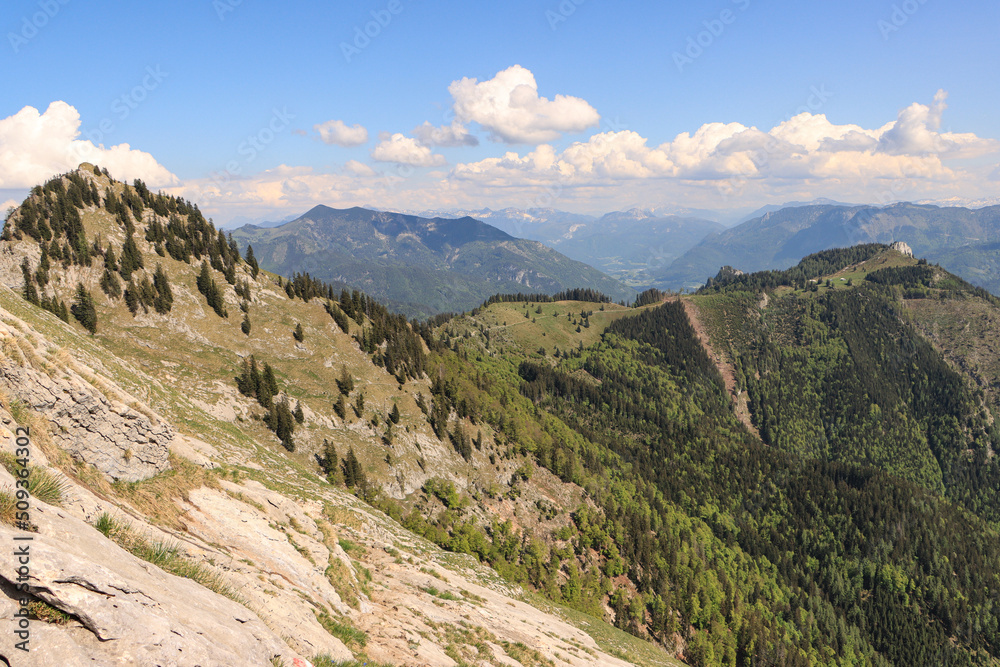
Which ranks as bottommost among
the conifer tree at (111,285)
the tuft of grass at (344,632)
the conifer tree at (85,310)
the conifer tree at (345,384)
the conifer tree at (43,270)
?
the conifer tree at (345,384)

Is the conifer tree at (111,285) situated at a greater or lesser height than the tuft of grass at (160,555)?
greater

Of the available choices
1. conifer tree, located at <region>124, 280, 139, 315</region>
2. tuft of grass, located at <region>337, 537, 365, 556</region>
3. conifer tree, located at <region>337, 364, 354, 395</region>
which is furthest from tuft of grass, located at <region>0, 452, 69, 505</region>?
conifer tree, located at <region>124, 280, 139, 315</region>

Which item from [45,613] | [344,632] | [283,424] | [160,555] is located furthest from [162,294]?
[45,613]

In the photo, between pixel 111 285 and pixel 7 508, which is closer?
pixel 7 508

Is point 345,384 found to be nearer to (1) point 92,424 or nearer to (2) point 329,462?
(2) point 329,462

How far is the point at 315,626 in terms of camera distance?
1791 centimetres

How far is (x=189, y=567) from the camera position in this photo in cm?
1528

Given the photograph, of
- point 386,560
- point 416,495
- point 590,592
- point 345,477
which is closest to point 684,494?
point 590,592

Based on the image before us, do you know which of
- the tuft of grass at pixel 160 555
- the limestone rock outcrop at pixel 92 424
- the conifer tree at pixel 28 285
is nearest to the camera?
the tuft of grass at pixel 160 555

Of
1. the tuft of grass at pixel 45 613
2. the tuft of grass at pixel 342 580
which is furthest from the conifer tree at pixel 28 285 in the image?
the tuft of grass at pixel 45 613

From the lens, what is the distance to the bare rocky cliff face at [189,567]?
9062 mm

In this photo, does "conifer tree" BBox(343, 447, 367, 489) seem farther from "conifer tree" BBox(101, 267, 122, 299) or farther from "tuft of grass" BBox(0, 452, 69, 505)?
"tuft of grass" BBox(0, 452, 69, 505)

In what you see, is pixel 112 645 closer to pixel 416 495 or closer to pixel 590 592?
pixel 416 495

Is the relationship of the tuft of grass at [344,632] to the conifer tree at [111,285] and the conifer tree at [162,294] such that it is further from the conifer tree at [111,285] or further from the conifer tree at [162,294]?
the conifer tree at [111,285]
